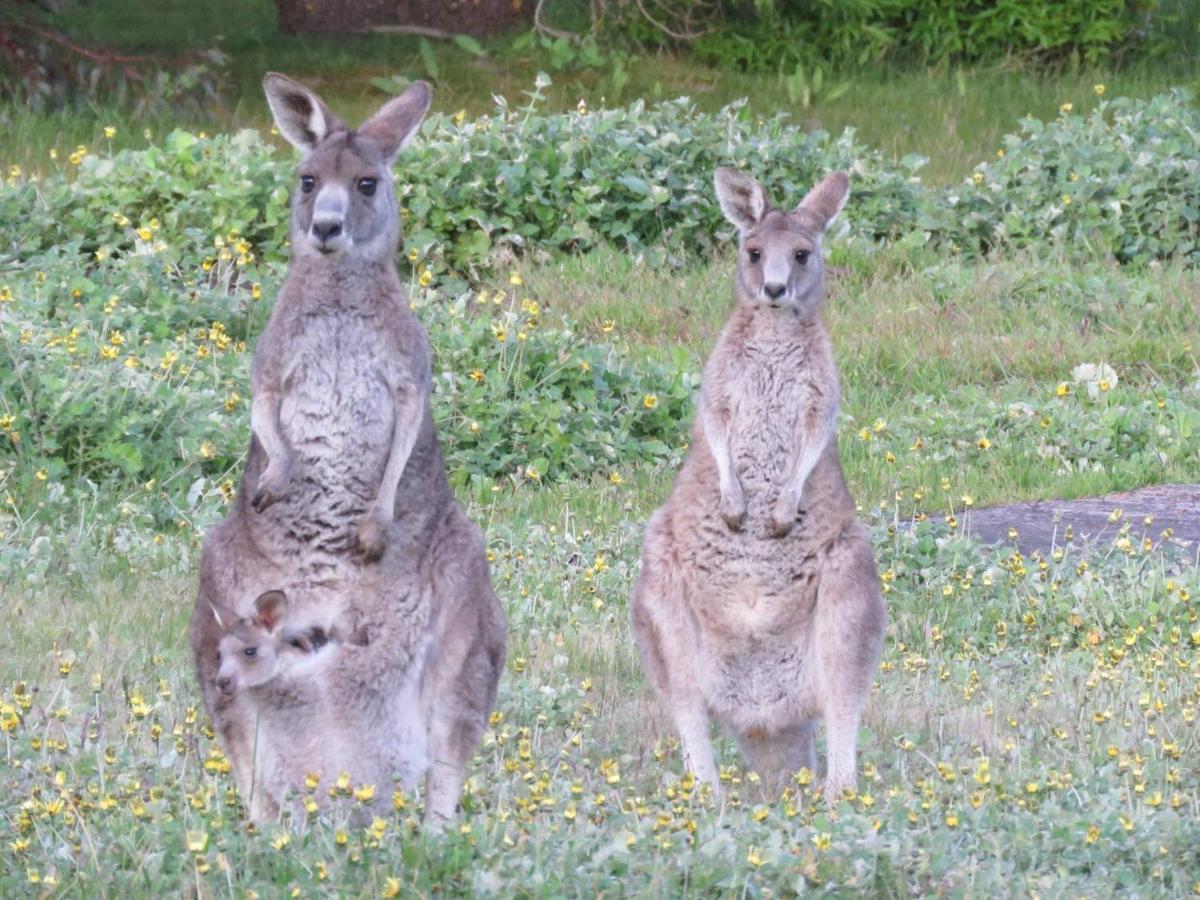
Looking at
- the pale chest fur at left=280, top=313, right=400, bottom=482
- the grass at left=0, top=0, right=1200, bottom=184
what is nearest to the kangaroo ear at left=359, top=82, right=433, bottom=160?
the pale chest fur at left=280, top=313, right=400, bottom=482

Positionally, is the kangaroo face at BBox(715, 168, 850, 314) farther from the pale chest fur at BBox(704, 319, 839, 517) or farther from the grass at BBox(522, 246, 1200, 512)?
the grass at BBox(522, 246, 1200, 512)

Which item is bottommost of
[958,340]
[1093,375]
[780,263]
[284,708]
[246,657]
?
[284,708]

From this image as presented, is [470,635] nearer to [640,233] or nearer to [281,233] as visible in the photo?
[281,233]

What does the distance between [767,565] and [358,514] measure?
1.18m

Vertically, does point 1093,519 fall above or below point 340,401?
below

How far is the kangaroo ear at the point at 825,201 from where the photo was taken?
5.98 meters

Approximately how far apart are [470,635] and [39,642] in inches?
82.3

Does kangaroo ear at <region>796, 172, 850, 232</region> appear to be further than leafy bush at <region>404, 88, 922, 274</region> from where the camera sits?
→ No

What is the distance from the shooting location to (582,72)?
15781 millimetres

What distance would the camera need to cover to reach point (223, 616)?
451cm

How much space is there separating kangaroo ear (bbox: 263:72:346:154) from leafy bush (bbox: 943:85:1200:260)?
730cm

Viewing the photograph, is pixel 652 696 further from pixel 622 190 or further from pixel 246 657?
pixel 622 190

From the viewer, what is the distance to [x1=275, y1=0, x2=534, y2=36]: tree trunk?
1678cm

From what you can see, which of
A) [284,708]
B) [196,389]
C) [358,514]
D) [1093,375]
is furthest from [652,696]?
[1093,375]
